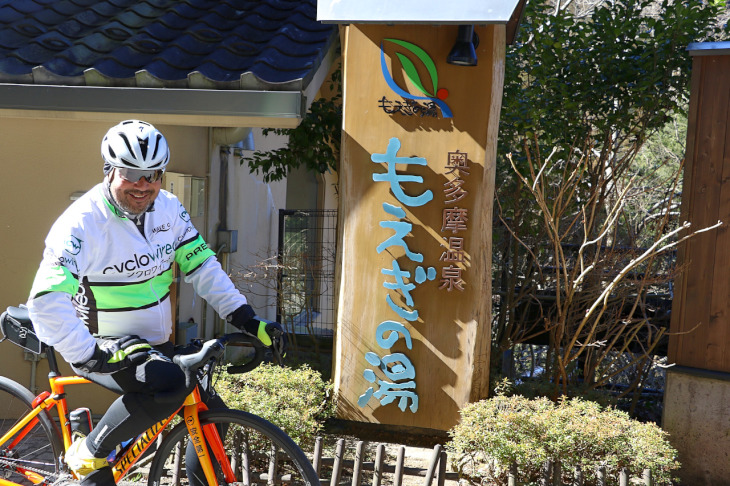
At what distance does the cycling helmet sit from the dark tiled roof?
1768 mm

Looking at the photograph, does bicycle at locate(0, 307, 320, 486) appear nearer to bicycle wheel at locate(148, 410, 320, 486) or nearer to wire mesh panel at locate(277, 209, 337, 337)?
bicycle wheel at locate(148, 410, 320, 486)

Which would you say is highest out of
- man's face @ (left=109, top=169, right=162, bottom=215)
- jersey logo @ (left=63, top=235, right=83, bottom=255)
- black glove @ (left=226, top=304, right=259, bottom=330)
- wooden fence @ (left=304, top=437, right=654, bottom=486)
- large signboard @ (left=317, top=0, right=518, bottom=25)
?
large signboard @ (left=317, top=0, right=518, bottom=25)

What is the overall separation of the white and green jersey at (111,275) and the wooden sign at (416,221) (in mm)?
2040

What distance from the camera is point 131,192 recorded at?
2998 millimetres

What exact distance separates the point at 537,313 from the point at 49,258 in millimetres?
5079

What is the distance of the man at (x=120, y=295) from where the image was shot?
109 inches

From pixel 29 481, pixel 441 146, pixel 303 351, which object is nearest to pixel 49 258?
pixel 29 481

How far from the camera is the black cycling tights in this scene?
2.85 meters

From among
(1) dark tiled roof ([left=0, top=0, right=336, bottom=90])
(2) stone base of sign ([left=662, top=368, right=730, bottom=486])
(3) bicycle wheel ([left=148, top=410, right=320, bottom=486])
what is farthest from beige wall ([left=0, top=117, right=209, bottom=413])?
(2) stone base of sign ([left=662, top=368, right=730, bottom=486])

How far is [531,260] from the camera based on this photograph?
6.73 m

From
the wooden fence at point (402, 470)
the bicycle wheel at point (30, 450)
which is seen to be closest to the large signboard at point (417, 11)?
the wooden fence at point (402, 470)

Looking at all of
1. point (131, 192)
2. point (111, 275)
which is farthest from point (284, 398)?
point (131, 192)

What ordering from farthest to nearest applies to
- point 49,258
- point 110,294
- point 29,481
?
point 29,481 < point 110,294 < point 49,258

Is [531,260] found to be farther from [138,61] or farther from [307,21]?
[138,61]
